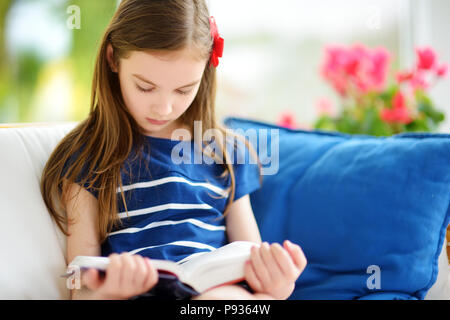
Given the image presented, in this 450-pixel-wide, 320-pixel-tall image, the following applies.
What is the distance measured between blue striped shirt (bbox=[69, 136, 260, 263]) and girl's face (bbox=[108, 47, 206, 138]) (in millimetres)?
97

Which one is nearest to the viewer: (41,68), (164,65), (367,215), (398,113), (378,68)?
(164,65)

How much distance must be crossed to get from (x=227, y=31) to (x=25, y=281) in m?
1.99

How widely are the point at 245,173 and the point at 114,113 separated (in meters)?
0.32

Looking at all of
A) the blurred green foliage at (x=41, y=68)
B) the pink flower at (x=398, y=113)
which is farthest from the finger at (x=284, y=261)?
the blurred green foliage at (x=41, y=68)

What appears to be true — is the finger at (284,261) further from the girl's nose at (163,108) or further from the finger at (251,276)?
the girl's nose at (163,108)

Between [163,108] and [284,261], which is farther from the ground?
[163,108]

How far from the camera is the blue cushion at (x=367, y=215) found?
976 mm

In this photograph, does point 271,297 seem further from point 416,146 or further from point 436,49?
point 436,49

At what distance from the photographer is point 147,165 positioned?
3.35 ft

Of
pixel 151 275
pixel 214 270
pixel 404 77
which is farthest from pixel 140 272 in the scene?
pixel 404 77

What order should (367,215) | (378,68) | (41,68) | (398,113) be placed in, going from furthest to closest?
(41,68) < (378,68) < (398,113) < (367,215)

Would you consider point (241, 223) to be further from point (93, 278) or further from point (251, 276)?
point (93, 278)

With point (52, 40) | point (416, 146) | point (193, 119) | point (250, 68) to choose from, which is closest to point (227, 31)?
point (250, 68)

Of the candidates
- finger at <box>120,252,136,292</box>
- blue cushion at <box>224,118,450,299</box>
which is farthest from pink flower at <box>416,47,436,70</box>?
finger at <box>120,252,136,292</box>
